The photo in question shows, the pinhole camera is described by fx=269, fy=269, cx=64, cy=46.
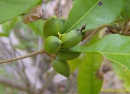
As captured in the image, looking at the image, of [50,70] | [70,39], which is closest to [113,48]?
[70,39]

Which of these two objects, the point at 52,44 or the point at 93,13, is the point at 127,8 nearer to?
the point at 93,13

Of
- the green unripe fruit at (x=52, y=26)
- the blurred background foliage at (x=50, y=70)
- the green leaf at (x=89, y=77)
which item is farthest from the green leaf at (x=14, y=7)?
the green leaf at (x=89, y=77)

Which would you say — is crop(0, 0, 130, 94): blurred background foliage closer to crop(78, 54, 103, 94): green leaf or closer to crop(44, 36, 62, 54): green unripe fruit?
crop(78, 54, 103, 94): green leaf

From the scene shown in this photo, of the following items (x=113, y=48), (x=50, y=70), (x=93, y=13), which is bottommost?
(x=113, y=48)

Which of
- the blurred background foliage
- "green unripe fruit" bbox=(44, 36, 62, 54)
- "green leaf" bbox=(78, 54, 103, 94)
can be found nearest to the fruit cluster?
"green unripe fruit" bbox=(44, 36, 62, 54)

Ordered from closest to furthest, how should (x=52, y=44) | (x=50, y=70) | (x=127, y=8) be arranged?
(x=52, y=44)
(x=127, y=8)
(x=50, y=70)

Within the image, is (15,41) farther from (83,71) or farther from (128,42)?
(128,42)
